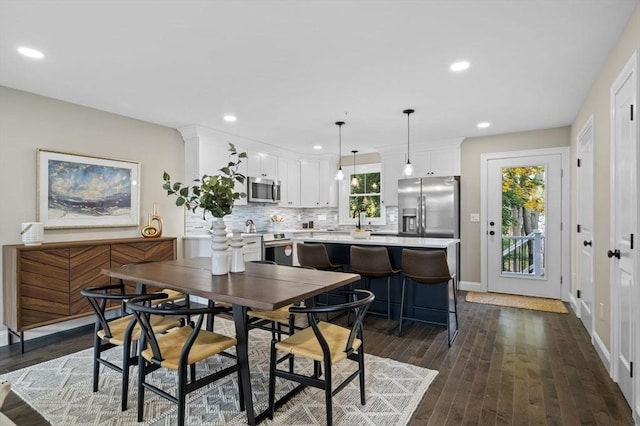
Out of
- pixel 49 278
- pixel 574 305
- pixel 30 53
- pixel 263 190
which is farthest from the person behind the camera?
pixel 263 190

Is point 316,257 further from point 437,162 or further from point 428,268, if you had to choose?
point 437,162

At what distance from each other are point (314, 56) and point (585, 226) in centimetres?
A: 345

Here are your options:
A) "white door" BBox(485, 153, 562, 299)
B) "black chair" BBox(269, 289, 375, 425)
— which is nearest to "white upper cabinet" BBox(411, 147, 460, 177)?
"white door" BBox(485, 153, 562, 299)

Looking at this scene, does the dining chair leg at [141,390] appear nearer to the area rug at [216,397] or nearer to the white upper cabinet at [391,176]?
the area rug at [216,397]

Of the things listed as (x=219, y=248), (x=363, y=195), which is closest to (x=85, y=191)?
(x=219, y=248)

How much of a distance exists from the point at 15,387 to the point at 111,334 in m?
0.94

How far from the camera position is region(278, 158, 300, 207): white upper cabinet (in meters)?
6.55

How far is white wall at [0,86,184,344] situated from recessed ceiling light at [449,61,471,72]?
3.72 m

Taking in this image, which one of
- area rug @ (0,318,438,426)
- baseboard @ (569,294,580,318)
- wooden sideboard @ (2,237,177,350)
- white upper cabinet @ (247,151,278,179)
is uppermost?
white upper cabinet @ (247,151,278,179)

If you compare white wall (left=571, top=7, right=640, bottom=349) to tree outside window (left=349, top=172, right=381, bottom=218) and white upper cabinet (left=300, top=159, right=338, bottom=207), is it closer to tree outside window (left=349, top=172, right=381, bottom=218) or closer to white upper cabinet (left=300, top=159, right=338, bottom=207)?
tree outside window (left=349, top=172, right=381, bottom=218)

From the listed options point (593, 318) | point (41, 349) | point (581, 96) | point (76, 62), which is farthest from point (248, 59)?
point (593, 318)

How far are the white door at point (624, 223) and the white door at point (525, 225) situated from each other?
260cm

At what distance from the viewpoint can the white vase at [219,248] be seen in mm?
2465

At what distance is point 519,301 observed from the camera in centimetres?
481
